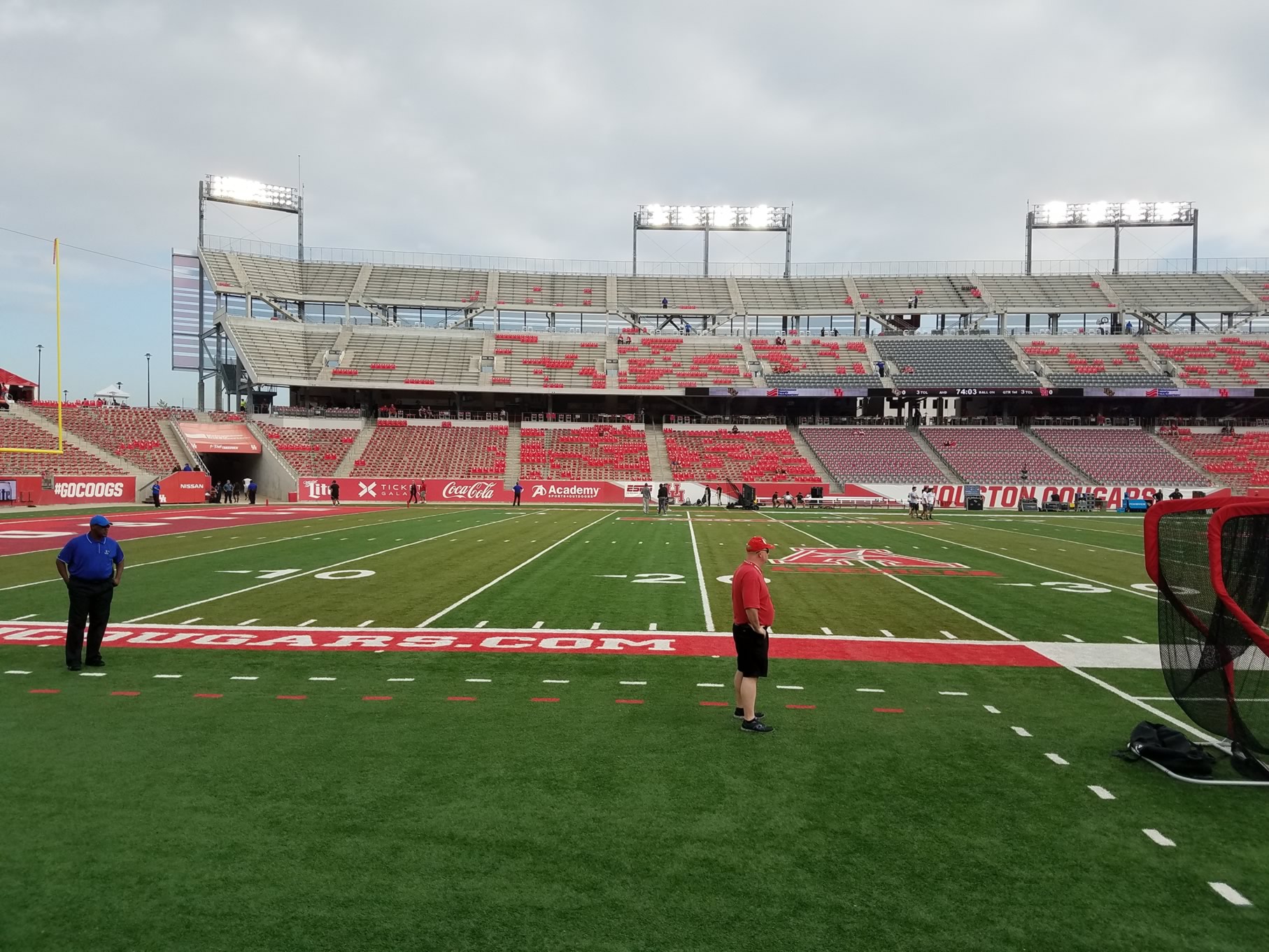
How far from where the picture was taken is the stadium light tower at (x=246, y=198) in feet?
211

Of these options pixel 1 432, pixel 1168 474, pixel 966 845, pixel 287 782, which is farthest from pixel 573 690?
pixel 1168 474

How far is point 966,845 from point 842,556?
1629 centimetres

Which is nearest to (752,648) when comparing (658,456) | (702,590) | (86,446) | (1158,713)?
(1158,713)

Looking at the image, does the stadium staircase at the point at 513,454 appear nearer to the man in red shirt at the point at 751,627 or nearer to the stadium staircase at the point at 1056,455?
the stadium staircase at the point at 1056,455

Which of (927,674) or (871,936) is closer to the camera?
(871,936)

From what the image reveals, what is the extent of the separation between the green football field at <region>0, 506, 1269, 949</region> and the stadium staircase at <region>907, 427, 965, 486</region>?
4259 cm

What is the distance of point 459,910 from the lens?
12.9 feet

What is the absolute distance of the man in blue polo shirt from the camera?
8484 mm

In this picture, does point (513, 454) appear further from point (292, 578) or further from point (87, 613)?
point (87, 613)

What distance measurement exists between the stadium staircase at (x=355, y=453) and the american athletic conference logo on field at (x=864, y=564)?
37295 millimetres

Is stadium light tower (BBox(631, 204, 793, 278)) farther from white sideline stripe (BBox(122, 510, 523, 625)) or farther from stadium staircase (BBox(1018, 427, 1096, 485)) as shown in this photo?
white sideline stripe (BBox(122, 510, 523, 625))

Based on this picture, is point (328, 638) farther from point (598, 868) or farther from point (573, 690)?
point (598, 868)

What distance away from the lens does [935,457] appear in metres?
56.1

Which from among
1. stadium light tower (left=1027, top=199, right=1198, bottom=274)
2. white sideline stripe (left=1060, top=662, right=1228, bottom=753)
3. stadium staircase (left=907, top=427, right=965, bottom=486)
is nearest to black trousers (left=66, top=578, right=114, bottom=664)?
white sideline stripe (left=1060, top=662, right=1228, bottom=753)
